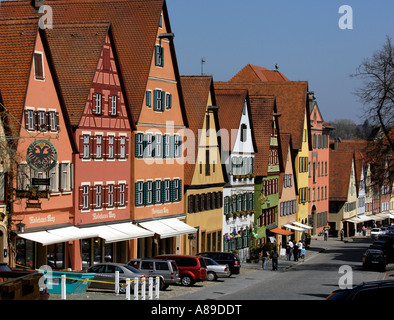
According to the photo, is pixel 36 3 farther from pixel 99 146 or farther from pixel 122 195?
pixel 122 195

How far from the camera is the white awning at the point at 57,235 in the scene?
4081cm

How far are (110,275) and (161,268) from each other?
4354mm

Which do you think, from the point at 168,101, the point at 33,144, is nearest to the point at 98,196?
the point at 33,144

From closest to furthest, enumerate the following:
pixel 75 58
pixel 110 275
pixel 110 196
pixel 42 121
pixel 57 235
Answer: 1. pixel 110 275
2. pixel 57 235
3. pixel 42 121
4. pixel 75 58
5. pixel 110 196

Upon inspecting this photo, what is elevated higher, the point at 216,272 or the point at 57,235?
the point at 57,235

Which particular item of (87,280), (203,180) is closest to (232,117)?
(203,180)

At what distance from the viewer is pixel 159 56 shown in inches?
2208

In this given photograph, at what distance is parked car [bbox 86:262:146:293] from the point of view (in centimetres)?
3959

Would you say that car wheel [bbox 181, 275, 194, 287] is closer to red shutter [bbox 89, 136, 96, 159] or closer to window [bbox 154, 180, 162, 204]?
red shutter [bbox 89, 136, 96, 159]

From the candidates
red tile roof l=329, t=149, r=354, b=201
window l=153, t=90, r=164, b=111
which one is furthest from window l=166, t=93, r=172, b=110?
red tile roof l=329, t=149, r=354, b=201

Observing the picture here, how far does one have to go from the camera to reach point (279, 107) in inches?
3701

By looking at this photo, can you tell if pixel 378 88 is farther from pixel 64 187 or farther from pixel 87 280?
pixel 87 280

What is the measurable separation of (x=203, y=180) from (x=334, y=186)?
58.7 m

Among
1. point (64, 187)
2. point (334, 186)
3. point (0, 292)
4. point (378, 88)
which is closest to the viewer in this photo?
point (0, 292)
